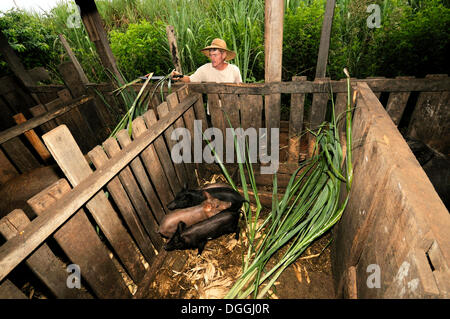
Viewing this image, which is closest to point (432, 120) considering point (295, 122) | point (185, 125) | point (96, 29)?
point (295, 122)

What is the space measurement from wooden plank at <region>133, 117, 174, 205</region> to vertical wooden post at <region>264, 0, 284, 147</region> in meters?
1.49

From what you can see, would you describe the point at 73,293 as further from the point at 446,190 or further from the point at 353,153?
the point at 446,190

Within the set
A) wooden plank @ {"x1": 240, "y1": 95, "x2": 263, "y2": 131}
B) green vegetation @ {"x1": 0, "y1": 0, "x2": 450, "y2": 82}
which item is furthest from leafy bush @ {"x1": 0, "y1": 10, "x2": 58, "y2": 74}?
wooden plank @ {"x1": 240, "y1": 95, "x2": 263, "y2": 131}

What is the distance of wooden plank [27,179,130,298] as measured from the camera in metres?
1.36

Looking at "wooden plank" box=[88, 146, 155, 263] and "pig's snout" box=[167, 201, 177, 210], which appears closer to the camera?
"wooden plank" box=[88, 146, 155, 263]

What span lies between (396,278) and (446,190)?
1.84m

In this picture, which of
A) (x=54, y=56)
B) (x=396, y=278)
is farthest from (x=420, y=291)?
(x=54, y=56)

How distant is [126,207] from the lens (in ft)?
6.55

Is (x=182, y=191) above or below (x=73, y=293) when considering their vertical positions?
below

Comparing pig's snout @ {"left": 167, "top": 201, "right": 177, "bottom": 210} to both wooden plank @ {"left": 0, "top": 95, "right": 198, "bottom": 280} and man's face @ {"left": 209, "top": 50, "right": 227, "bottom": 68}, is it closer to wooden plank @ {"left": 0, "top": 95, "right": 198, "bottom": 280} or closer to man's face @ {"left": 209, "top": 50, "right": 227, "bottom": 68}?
wooden plank @ {"left": 0, "top": 95, "right": 198, "bottom": 280}

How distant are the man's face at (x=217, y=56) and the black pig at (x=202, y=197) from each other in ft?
7.08

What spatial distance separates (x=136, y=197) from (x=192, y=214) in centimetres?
70
